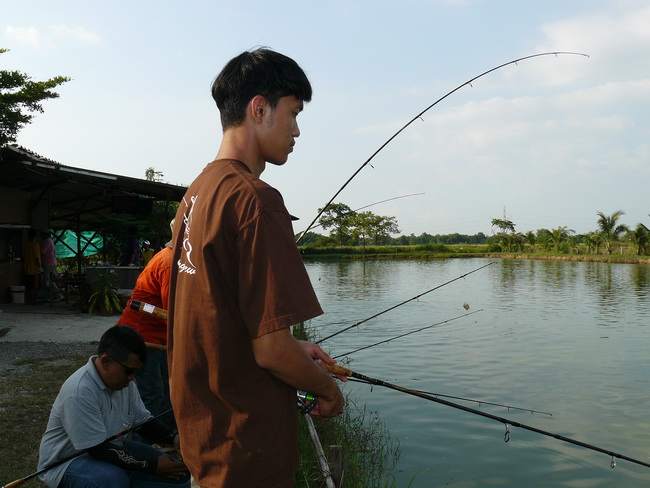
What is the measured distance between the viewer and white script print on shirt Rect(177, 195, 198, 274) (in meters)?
1.53

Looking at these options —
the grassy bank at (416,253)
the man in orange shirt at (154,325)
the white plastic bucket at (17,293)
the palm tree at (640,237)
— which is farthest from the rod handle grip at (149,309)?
the grassy bank at (416,253)

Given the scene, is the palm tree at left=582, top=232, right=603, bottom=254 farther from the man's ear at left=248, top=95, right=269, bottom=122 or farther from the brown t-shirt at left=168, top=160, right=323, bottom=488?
the brown t-shirt at left=168, top=160, right=323, bottom=488

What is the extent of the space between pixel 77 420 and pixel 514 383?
30.1ft

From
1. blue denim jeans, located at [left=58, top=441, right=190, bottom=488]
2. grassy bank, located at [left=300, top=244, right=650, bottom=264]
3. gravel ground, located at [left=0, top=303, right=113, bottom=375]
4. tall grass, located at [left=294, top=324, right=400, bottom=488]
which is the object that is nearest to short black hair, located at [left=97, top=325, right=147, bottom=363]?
blue denim jeans, located at [left=58, top=441, right=190, bottom=488]

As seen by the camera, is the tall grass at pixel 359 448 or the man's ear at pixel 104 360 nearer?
the man's ear at pixel 104 360

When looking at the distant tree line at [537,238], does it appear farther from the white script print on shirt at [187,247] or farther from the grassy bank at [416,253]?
the white script print on shirt at [187,247]

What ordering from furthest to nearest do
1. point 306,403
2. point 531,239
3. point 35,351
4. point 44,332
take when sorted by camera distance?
point 531,239 < point 44,332 < point 35,351 < point 306,403

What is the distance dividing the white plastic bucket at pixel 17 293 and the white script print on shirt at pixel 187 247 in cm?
1291

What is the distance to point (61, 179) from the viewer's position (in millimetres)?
12828

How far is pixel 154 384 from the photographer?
13.6ft

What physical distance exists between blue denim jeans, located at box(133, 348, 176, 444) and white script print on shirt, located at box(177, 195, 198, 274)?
2.63 metres

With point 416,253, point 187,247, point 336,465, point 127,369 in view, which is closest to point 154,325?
point 127,369

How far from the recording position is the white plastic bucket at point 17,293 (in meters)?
13.0

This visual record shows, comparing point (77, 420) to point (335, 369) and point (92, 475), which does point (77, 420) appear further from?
point (335, 369)
